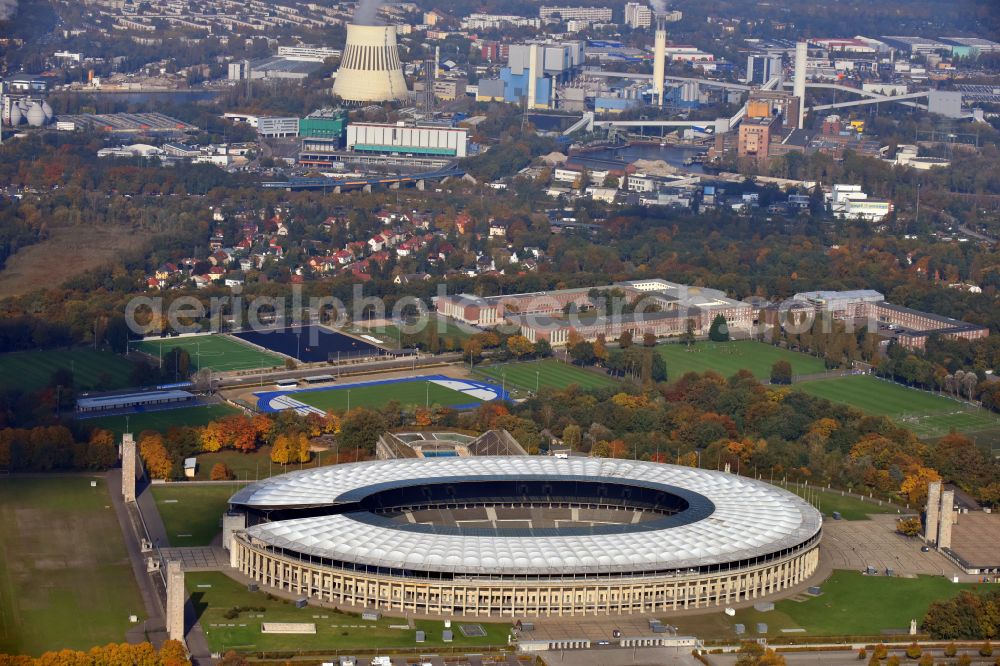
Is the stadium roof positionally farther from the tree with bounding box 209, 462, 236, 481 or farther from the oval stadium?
the tree with bounding box 209, 462, 236, 481

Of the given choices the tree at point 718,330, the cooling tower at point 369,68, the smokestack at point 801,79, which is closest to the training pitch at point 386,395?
the tree at point 718,330

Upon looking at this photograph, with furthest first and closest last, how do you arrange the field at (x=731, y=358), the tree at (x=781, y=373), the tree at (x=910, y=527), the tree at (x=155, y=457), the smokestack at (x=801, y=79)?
the smokestack at (x=801, y=79) < the field at (x=731, y=358) < the tree at (x=781, y=373) < the tree at (x=155, y=457) < the tree at (x=910, y=527)

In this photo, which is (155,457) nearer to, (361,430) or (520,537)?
(361,430)

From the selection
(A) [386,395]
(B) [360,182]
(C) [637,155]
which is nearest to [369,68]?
(C) [637,155]

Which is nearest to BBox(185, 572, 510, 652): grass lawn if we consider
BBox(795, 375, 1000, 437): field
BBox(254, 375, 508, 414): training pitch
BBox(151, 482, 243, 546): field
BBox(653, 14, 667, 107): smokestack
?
BBox(151, 482, 243, 546): field

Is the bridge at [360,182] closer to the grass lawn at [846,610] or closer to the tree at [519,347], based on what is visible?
the tree at [519,347]
